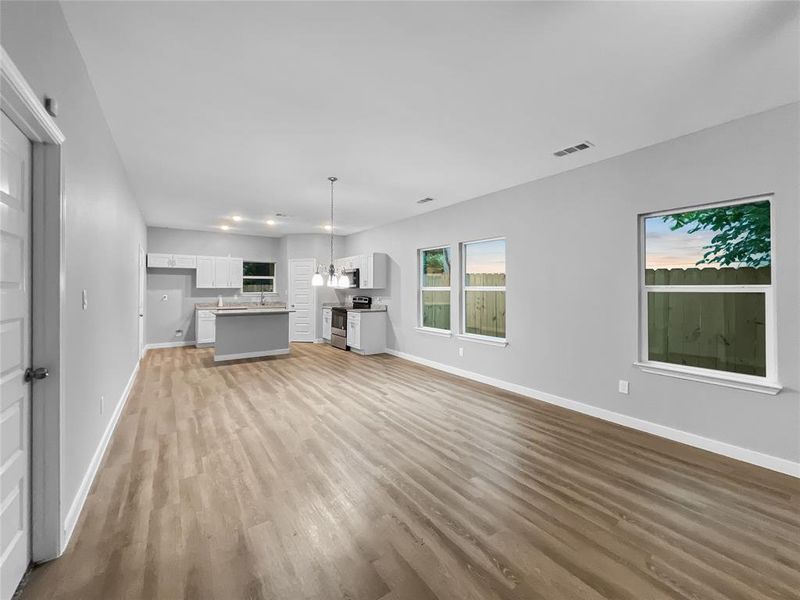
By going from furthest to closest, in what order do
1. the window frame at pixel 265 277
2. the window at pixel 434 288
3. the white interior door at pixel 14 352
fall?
the window frame at pixel 265 277
the window at pixel 434 288
the white interior door at pixel 14 352

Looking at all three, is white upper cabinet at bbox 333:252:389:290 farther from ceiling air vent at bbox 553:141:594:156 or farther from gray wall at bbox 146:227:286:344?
ceiling air vent at bbox 553:141:594:156

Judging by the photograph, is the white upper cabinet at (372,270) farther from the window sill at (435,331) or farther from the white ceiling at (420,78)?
the white ceiling at (420,78)

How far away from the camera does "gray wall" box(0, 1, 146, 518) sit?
60.1 inches

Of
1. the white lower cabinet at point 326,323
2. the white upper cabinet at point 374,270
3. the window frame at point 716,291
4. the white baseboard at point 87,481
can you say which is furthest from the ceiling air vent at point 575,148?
the white lower cabinet at point 326,323

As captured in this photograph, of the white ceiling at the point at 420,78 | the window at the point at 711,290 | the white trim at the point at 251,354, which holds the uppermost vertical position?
the white ceiling at the point at 420,78

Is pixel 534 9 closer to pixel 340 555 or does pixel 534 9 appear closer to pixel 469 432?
pixel 340 555

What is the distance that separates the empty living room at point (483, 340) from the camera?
65.9 inches

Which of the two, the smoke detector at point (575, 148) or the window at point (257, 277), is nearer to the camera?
the smoke detector at point (575, 148)

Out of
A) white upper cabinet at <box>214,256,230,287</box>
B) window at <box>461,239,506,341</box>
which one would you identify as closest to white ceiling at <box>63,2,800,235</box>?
window at <box>461,239,506,341</box>

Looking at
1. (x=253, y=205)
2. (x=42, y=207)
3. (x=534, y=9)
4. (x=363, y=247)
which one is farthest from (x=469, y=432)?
(x=363, y=247)

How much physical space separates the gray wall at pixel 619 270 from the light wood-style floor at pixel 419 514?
1.27ft

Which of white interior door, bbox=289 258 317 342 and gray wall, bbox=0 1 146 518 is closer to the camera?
gray wall, bbox=0 1 146 518

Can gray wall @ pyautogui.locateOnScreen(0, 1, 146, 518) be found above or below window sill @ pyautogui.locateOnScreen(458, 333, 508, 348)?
above

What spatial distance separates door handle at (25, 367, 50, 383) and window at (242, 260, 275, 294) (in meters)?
7.72
